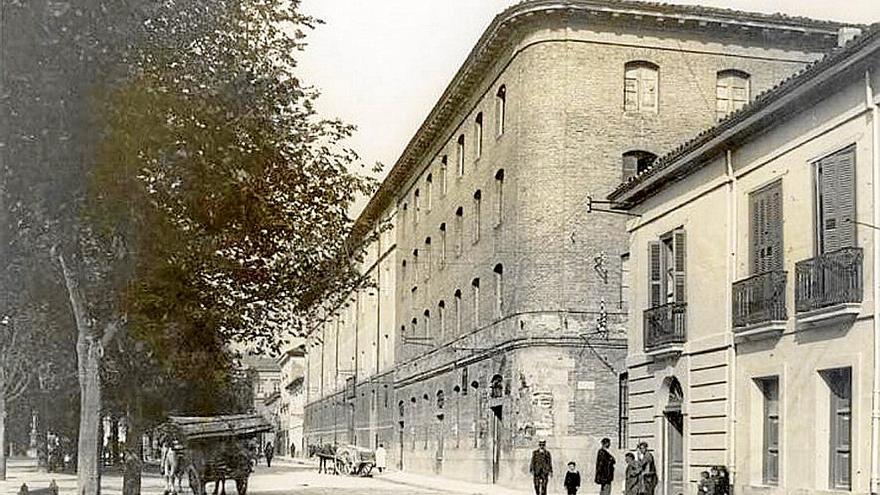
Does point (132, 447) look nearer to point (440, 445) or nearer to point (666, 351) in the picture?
point (666, 351)

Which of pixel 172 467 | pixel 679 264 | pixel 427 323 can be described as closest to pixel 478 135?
pixel 427 323

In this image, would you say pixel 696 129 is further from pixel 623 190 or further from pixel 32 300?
pixel 32 300

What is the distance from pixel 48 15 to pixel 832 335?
9.51 m

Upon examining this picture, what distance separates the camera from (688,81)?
29.1 meters

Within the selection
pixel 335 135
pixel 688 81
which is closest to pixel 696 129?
pixel 688 81

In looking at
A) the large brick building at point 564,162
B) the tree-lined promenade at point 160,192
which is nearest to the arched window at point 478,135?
the large brick building at point 564,162

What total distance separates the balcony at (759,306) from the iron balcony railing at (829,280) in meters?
0.47

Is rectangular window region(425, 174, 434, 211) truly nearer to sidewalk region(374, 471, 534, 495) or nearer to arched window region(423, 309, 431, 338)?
arched window region(423, 309, 431, 338)

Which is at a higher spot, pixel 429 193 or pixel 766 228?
pixel 429 193

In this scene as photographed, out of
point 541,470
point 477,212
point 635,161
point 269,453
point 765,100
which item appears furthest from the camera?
point 269,453

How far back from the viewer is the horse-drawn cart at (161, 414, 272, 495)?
20.4 meters

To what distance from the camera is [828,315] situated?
1548 cm

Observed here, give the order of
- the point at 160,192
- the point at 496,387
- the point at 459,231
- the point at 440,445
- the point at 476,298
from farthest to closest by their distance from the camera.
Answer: the point at 440,445, the point at 459,231, the point at 476,298, the point at 496,387, the point at 160,192

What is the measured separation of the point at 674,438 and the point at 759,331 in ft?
14.9
